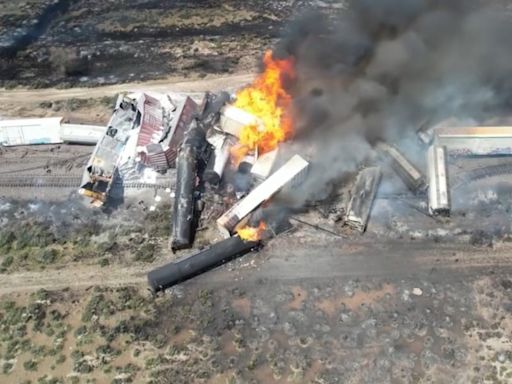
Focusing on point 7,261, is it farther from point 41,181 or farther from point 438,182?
point 438,182

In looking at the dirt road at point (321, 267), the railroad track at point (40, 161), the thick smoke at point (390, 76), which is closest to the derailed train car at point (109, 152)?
the railroad track at point (40, 161)

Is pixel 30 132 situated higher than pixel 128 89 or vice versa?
pixel 128 89

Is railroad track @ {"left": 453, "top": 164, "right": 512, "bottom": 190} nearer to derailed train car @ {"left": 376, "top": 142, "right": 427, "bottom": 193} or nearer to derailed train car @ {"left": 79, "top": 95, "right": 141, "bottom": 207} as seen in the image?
derailed train car @ {"left": 376, "top": 142, "right": 427, "bottom": 193}

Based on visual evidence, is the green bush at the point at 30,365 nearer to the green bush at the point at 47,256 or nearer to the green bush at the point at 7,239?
the green bush at the point at 47,256

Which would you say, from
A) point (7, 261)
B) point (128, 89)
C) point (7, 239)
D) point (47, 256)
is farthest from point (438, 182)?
point (7, 239)

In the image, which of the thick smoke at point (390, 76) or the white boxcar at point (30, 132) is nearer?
the thick smoke at point (390, 76)

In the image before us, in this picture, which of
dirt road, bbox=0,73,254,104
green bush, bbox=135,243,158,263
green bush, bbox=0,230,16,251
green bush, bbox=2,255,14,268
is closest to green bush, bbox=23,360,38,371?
green bush, bbox=2,255,14,268
